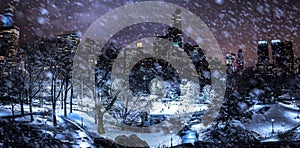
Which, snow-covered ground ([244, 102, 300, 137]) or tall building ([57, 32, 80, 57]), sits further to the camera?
snow-covered ground ([244, 102, 300, 137])

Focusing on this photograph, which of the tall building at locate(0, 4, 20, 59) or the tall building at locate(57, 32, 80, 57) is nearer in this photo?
the tall building at locate(57, 32, 80, 57)

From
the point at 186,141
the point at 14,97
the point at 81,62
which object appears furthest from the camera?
the point at 81,62

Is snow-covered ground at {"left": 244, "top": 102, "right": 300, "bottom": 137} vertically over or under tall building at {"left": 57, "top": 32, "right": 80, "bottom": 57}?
under

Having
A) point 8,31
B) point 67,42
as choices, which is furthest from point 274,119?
point 8,31

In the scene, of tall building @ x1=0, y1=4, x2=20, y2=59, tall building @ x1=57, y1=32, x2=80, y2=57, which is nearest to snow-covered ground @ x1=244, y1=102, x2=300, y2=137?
tall building @ x1=57, y1=32, x2=80, y2=57

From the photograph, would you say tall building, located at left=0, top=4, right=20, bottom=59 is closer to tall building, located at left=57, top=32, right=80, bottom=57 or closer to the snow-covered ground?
tall building, located at left=57, top=32, right=80, bottom=57

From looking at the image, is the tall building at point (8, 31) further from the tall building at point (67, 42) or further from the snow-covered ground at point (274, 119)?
the snow-covered ground at point (274, 119)

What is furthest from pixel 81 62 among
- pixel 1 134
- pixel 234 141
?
pixel 234 141

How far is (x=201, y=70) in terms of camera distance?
51031mm

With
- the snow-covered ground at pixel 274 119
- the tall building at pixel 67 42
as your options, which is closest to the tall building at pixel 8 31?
the tall building at pixel 67 42

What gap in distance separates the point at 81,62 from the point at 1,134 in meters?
10.3

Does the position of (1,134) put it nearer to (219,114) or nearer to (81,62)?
(81,62)

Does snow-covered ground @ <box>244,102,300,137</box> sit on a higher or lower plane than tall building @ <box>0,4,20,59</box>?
lower

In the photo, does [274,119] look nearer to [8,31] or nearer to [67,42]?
[67,42]
